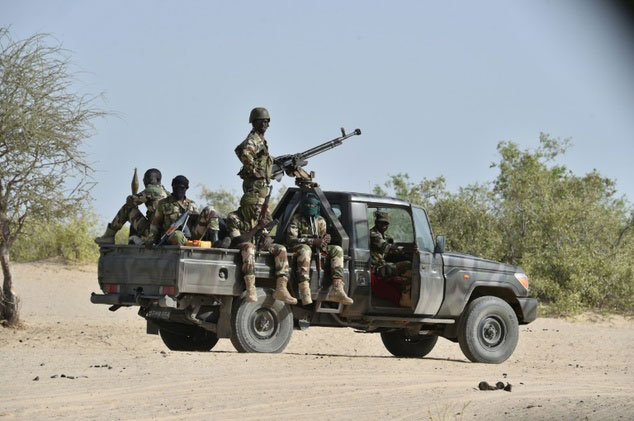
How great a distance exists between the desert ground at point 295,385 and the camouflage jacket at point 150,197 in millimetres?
1878

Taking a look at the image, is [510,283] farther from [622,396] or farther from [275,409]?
[275,409]

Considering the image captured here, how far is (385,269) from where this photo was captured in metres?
13.4

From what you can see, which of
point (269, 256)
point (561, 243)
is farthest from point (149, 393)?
point (561, 243)

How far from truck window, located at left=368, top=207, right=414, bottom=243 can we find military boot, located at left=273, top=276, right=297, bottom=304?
1979 mm

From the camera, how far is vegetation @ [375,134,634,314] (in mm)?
23625

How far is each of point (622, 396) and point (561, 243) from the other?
51.9 feet

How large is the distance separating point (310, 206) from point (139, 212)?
231 cm

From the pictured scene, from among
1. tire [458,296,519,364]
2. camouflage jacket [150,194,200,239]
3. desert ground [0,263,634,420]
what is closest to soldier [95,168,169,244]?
camouflage jacket [150,194,200,239]

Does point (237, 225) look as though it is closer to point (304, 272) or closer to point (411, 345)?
point (304, 272)

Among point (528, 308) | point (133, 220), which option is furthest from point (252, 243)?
point (528, 308)

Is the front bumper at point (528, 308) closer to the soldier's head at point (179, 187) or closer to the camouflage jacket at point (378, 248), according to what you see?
the camouflage jacket at point (378, 248)

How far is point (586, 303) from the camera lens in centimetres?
2381

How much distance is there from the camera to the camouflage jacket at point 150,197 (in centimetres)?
1317

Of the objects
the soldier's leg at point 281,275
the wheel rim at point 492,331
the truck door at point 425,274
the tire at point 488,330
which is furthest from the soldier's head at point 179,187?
the wheel rim at point 492,331
